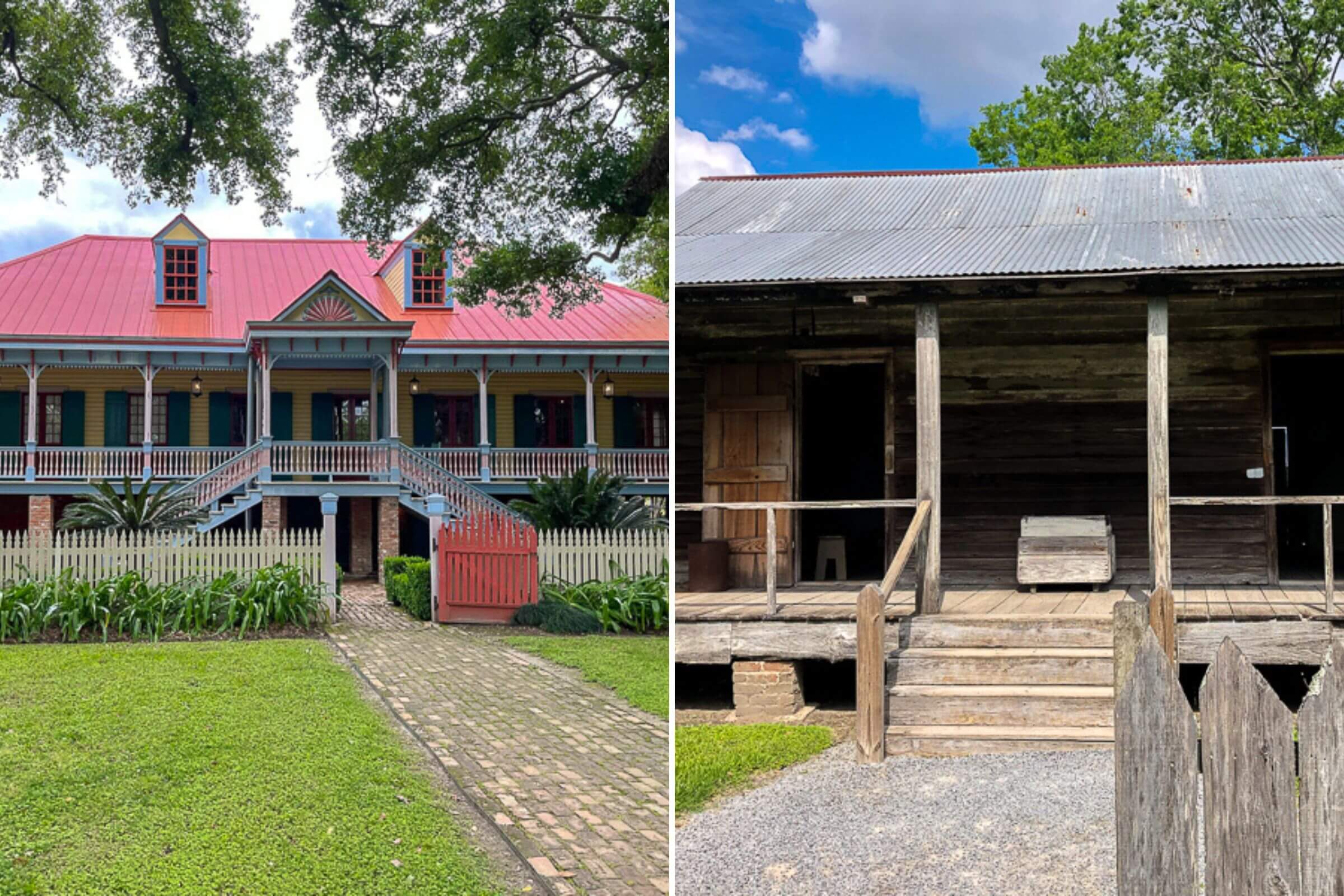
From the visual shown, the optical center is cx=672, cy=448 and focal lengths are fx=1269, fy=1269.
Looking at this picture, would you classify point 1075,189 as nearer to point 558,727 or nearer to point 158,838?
point 558,727

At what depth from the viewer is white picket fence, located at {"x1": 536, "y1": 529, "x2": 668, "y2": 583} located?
14.9m

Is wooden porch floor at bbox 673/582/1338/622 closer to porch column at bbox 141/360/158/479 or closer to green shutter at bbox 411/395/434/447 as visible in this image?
porch column at bbox 141/360/158/479

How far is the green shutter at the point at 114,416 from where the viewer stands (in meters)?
22.8

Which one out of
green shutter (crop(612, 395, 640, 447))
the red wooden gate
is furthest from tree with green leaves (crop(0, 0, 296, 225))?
green shutter (crop(612, 395, 640, 447))

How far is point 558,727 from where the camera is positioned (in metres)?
8.16

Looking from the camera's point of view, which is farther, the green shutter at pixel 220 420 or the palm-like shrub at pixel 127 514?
the green shutter at pixel 220 420

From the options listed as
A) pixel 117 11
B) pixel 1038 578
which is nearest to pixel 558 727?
pixel 1038 578

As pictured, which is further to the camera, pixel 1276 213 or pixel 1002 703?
pixel 1276 213

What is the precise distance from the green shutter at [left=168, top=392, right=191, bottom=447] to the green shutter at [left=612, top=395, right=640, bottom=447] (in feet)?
25.2

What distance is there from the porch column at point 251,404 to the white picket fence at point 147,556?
6.76 metres

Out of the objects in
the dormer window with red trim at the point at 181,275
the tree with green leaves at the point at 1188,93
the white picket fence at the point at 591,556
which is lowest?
the white picket fence at the point at 591,556

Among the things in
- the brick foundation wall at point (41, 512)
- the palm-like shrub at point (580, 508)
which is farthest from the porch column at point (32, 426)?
the palm-like shrub at point (580, 508)

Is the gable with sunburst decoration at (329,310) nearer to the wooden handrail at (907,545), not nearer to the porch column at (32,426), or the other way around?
the porch column at (32,426)

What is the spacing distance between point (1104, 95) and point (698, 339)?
25106mm
